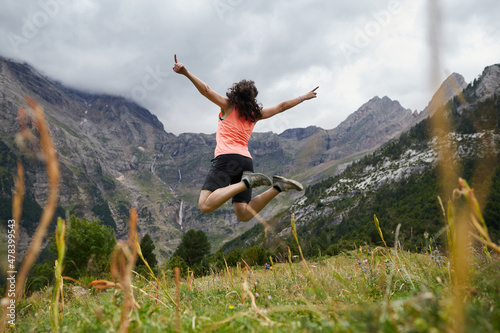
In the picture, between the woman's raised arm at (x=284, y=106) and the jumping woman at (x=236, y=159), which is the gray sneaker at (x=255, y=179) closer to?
the jumping woman at (x=236, y=159)

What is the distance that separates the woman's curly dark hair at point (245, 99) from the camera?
5.54m

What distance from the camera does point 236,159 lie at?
5.21 meters

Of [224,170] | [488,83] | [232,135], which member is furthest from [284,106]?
[488,83]

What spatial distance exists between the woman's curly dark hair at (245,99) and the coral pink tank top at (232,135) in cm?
12

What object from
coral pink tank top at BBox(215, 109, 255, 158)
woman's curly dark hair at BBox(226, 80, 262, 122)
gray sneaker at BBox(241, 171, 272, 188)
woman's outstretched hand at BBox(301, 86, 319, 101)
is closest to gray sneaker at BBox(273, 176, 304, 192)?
gray sneaker at BBox(241, 171, 272, 188)

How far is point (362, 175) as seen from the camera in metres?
131

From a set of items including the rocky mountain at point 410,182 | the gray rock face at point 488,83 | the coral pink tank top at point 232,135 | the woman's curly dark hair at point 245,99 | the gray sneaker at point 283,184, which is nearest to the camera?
the gray sneaker at point 283,184

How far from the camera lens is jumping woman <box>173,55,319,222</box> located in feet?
15.7

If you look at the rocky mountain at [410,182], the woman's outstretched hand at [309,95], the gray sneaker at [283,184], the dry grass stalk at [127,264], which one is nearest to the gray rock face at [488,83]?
the rocky mountain at [410,182]

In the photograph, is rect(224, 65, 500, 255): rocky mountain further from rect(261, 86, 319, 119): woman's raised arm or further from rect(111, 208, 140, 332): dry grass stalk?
rect(111, 208, 140, 332): dry grass stalk

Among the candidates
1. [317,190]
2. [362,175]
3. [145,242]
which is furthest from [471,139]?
[145,242]

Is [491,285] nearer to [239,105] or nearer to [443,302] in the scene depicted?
[443,302]

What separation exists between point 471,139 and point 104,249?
11054cm

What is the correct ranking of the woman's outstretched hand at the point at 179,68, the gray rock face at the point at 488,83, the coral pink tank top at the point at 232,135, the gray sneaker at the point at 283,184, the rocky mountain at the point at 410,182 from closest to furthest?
the woman's outstretched hand at the point at 179,68
the gray sneaker at the point at 283,184
the coral pink tank top at the point at 232,135
the rocky mountain at the point at 410,182
the gray rock face at the point at 488,83
